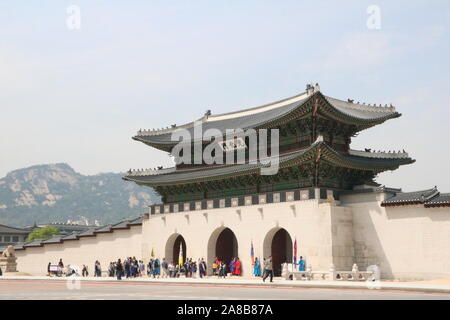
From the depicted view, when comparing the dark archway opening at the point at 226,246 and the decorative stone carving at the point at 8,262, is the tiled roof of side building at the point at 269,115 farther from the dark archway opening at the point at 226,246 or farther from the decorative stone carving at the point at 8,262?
the decorative stone carving at the point at 8,262

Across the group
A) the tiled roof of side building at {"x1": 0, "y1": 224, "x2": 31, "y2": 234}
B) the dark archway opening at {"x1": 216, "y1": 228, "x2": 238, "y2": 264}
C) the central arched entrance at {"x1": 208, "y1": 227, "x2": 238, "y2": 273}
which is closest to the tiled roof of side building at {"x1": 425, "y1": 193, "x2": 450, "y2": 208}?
the central arched entrance at {"x1": 208, "y1": 227, "x2": 238, "y2": 273}

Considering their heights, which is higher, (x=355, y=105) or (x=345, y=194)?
(x=355, y=105)

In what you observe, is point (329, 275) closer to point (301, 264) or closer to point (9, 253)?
point (301, 264)

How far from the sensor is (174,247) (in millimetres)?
48250

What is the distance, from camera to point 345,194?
3897cm

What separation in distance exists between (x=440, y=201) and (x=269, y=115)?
652 inches

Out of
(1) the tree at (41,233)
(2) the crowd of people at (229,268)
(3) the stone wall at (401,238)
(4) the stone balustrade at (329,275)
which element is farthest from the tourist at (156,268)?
(1) the tree at (41,233)

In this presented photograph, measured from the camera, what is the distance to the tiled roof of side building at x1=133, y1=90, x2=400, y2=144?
41.2 meters

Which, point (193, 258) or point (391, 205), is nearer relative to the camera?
point (391, 205)
